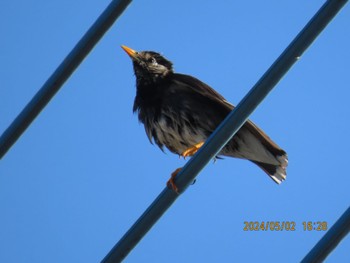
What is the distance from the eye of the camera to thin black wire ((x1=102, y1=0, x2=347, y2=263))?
2.59 m

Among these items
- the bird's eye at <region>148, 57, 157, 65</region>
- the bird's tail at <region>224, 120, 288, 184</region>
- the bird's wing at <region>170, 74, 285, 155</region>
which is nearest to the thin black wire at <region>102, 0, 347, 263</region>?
the bird's wing at <region>170, 74, 285, 155</region>

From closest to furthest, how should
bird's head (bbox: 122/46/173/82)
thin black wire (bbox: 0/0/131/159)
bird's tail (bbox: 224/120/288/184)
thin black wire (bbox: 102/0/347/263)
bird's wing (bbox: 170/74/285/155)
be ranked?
thin black wire (bbox: 102/0/347/263) → thin black wire (bbox: 0/0/131/159) → bird's wing (bbox: 170/74/285/155) → bird's tail (bbox: 224/120/288/184) → bird's head (bbox: 122/46/173/82)

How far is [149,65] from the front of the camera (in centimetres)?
647

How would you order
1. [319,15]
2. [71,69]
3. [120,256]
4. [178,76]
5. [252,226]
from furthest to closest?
[252,226]
[178,76]
[71,69]
[120,256]
[319,15]

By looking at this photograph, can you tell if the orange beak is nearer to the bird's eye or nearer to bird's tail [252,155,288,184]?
the bird's eye

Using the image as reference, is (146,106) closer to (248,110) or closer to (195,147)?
(195,147)

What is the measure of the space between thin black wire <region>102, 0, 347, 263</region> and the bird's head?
Answer: 11.2 feet

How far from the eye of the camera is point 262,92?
2684 millimetres

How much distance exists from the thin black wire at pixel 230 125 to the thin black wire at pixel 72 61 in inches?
28.2

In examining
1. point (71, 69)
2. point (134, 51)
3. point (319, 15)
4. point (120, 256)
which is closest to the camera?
point (319, 15)

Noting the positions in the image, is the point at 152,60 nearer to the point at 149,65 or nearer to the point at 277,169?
the point at 149,65

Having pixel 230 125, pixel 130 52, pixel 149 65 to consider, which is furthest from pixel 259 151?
pixel 230 125

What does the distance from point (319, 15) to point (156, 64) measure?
4002mm

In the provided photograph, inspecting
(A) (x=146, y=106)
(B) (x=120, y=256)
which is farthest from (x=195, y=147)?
(B) (x=120, y=256)
